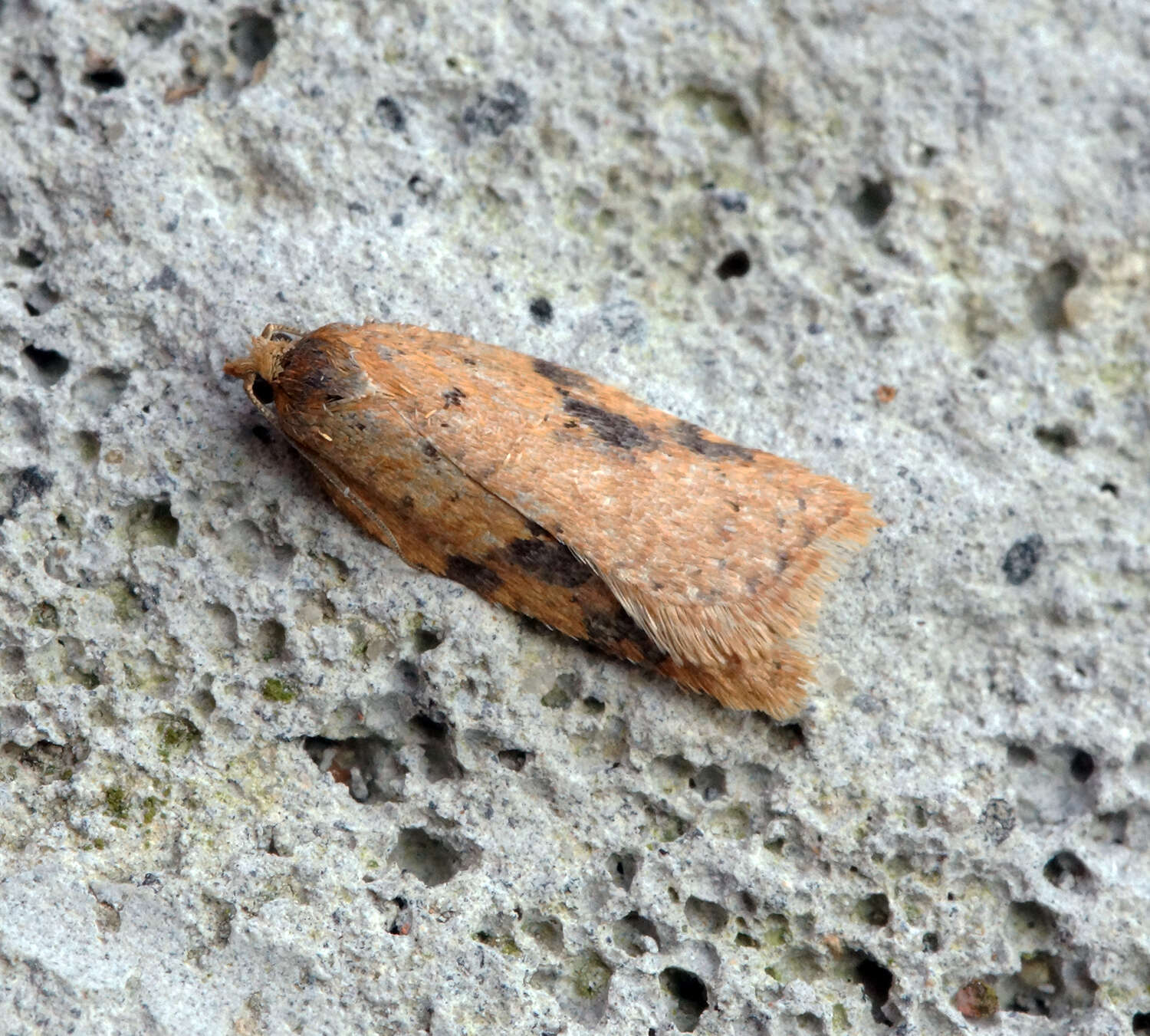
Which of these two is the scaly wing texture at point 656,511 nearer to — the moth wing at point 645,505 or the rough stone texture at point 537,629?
the moth wing at point 645,505

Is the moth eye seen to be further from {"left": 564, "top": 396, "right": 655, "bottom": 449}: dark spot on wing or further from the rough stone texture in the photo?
{"left": 564, "top": 396, "right": 655, "bottom": 449}: dark spot on wing

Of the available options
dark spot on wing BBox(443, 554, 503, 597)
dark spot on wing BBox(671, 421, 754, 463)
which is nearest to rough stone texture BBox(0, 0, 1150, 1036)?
dark spot on wing BBox(443, 554, 503, 597)

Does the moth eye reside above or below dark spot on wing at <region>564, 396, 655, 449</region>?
below

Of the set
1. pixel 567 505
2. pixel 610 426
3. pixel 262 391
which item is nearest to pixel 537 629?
pixel 567 505

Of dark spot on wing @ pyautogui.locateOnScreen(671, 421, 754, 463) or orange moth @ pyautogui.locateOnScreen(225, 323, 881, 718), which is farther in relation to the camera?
dark spot on wing @ pyautogui.locateOnScreen(671, 421, 754, 463)

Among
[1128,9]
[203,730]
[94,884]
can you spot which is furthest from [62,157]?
[1128,9]

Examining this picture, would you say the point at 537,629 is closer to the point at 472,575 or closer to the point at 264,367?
the point at 472,575
